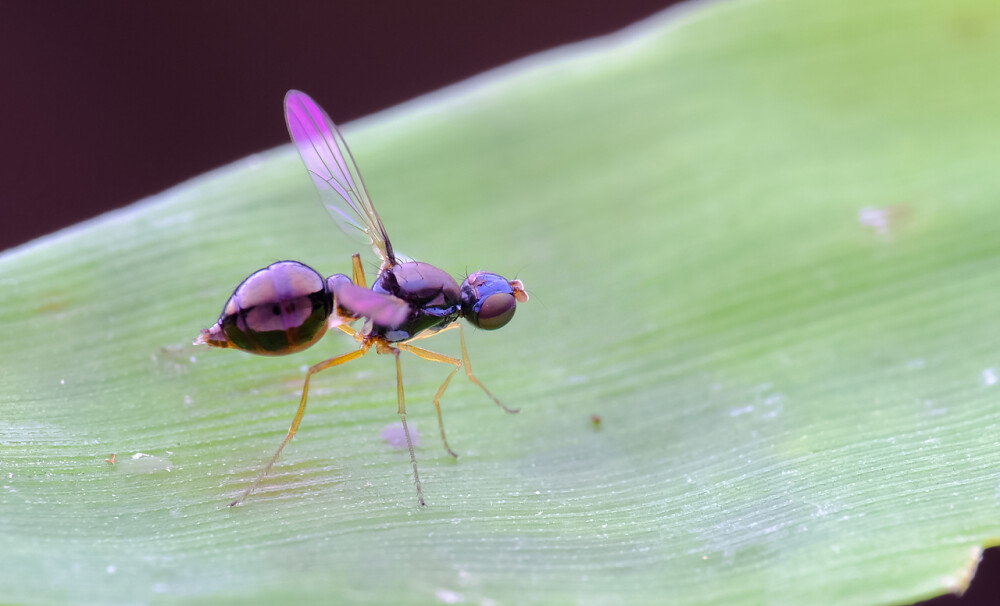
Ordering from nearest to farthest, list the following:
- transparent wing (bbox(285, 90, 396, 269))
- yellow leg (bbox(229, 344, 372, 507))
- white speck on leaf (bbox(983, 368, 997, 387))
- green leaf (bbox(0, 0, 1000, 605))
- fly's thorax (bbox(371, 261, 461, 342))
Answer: green leaf (bbox(0, 0, 1000, 605)) → yellow leg (bbox(229, 344, 372, 507)) → white speck on leaf (bbox(983, 368, 997, 387)) → fly's thorax (bbox(371, 261, 461, 342)) → transparent wing (bbox(285, 90, 396, 269))

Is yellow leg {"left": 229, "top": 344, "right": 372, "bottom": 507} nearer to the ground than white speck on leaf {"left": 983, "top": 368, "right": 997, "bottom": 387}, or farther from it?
farther from it

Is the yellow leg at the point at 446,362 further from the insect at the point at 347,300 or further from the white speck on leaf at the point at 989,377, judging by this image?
the white speck on leaf at the point at 989,377

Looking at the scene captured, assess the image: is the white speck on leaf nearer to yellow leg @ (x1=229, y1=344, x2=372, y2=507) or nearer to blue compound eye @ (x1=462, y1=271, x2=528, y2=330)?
→ blue compound eye @ (x1=462, y1=271, x2=528, y2=330)

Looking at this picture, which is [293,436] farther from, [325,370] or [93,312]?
[93,312]

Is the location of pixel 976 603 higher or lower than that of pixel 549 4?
lower

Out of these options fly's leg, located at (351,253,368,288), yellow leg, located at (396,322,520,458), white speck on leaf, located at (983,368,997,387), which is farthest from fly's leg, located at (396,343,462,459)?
white speck on leaf, located at (983,368,997,387)

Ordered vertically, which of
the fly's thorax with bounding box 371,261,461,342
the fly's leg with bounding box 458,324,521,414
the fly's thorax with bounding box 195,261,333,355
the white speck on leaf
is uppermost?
the fly's thorax with bounding box 195,261,333,355

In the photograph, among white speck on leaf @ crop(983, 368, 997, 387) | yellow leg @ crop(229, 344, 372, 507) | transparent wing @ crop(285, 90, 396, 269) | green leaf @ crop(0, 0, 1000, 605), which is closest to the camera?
green leaf @ crop(0, 0, 1000, 605)

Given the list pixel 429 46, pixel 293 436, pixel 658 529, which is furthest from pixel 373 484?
pixel 429 46

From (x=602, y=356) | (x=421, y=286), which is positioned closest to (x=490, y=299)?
(x=421, y=286)
